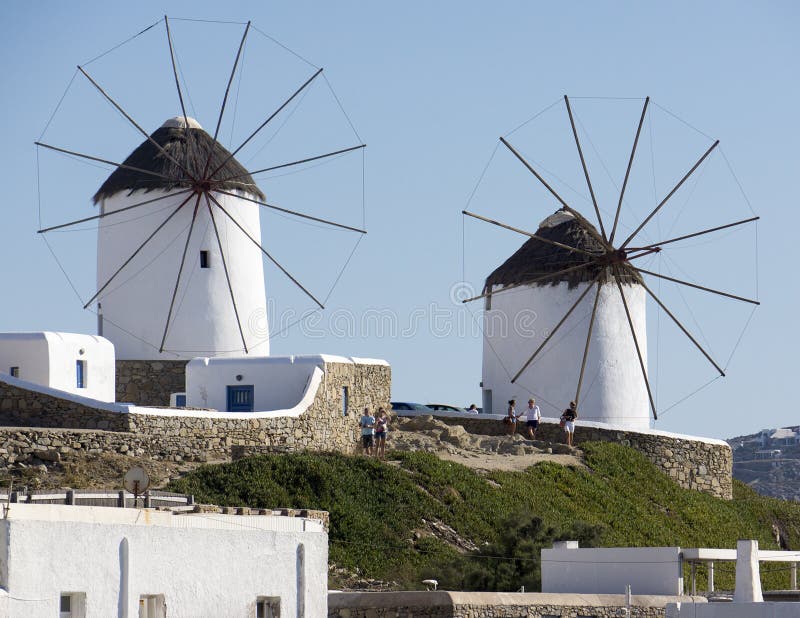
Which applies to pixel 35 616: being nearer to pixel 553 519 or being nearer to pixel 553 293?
pixel 553 519

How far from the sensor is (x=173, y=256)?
34.1 meters

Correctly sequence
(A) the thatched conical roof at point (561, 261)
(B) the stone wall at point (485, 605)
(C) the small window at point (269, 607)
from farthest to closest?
(A) the thatched conical roof at point (561, 261)
(B) the stone wall at point (485, 605)
(C) the small window at point (269, 607)

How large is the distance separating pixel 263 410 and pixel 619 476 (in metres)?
7.25

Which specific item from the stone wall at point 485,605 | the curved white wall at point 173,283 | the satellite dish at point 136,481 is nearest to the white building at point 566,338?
the curved white wall at point 173,283

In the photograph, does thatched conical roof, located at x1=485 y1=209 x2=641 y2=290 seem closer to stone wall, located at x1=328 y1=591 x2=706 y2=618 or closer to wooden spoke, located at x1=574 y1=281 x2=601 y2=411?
wooden spoke, located at x1=574 y1=281 x2=601 y2=411

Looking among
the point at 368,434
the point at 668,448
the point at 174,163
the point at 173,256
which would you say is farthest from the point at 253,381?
the point at 668,448

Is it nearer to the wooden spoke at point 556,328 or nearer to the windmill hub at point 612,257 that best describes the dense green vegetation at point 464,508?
the wooden spoke at point 556,328

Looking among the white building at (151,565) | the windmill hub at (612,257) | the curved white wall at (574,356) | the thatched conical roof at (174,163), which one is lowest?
the white building at (151,565)

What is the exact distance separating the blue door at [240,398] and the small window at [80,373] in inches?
→ 98.7

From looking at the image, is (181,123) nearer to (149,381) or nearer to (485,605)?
(149,381)

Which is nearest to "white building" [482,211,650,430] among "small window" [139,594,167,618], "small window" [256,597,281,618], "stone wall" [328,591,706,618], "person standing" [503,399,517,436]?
"person standing" [503,399,517,436]

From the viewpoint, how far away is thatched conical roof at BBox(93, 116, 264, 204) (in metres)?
33.9

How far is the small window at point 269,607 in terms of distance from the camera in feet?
50.6

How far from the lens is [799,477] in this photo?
3093 inches
